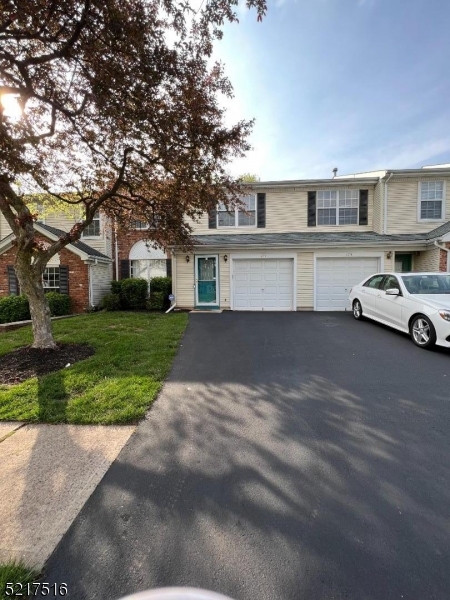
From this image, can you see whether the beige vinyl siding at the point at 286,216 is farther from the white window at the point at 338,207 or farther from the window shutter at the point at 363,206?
the white window at the point at 338,207

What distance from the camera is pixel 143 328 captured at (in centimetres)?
846

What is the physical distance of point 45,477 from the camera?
2.43 metres

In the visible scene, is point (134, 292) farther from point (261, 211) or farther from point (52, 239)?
point (261, 211)

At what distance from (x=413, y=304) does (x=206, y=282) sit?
7548mm

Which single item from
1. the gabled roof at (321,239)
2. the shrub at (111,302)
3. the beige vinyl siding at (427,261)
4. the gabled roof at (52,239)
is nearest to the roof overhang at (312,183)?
the gabled roof at (321,239)

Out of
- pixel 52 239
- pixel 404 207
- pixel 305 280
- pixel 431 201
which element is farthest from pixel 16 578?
pixel 431 201

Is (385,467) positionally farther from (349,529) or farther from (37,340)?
(37,340)

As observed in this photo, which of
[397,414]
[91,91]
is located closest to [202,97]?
[91,91]

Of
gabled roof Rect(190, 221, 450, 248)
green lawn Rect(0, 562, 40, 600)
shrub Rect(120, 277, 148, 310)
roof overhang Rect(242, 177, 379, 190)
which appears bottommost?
green lawn Rect(0, 562, 40, 600)

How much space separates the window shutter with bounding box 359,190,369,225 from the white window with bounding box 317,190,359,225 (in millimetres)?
168

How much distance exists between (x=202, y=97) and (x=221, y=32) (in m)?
0.95

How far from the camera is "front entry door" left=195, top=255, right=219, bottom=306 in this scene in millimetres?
12023

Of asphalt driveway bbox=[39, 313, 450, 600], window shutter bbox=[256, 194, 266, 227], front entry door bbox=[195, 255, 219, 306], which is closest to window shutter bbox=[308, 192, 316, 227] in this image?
window shutter bbox=[256, 194, 266, 227]

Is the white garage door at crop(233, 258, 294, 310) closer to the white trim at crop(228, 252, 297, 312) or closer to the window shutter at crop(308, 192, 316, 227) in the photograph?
the white trim at crop(228, 252, 297, 312)
